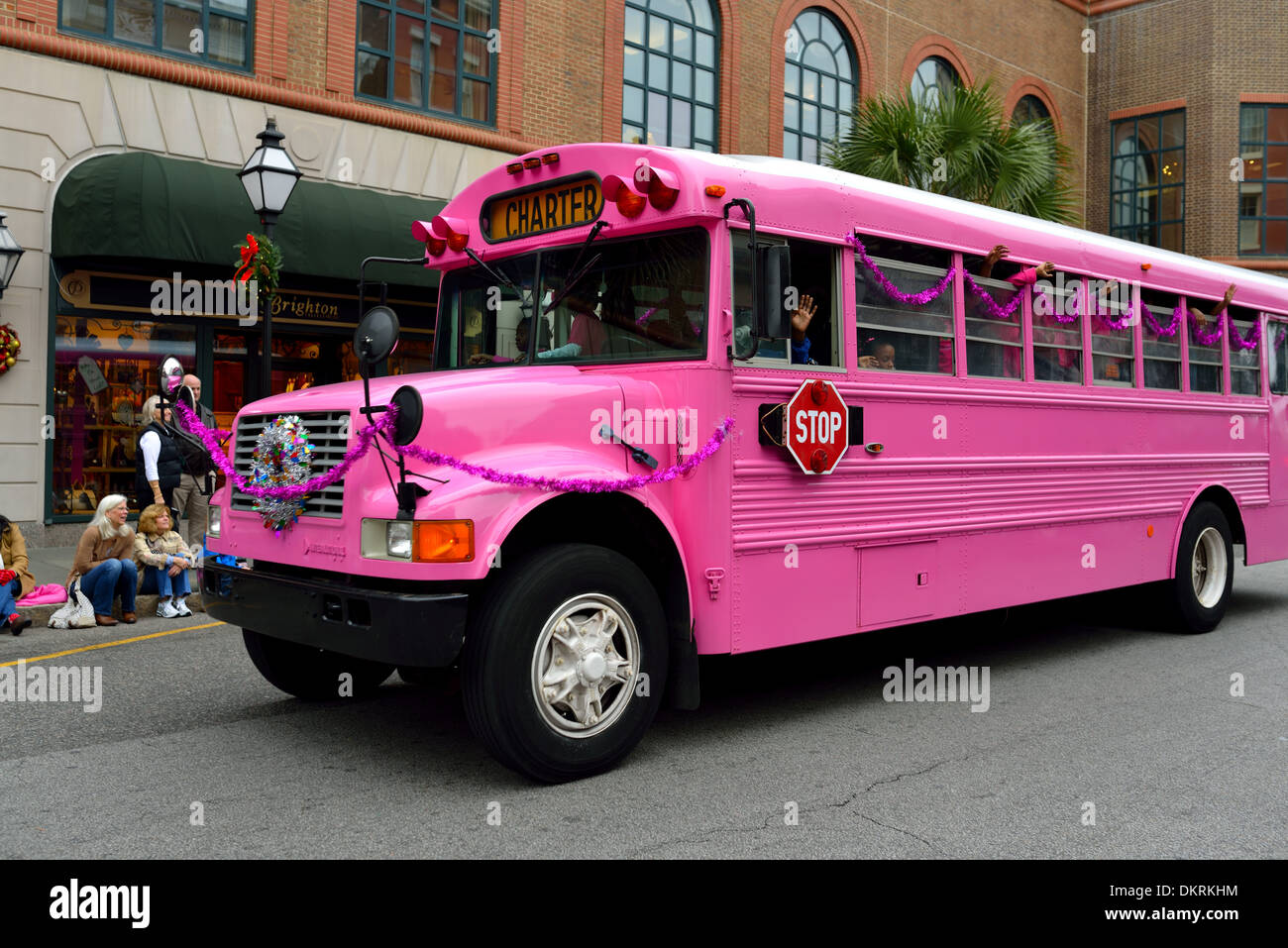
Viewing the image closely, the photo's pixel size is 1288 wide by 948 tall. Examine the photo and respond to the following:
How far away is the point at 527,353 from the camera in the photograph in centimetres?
568

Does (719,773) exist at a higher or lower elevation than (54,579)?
lower

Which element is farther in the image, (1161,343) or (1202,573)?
(1202,573)

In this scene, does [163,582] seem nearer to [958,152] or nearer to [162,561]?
[162,561]

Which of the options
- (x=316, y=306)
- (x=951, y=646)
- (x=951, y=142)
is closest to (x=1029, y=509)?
(x=951, y=646)

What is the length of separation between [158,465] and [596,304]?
6467 mm

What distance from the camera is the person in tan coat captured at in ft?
28.5

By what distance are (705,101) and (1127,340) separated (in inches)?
518

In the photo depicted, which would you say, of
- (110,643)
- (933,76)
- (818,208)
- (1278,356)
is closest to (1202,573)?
(1278,356)

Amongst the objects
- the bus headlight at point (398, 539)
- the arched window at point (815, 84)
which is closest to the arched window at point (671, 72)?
the arched window at point (815, 84)

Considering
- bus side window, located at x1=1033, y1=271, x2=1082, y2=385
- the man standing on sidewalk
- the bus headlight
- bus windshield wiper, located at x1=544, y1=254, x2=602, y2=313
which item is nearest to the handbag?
the man standing on sidewalk

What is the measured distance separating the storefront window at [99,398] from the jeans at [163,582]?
419 cm

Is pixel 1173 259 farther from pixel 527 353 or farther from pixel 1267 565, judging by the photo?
pixel 1267 565

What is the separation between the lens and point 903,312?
620 centimetres

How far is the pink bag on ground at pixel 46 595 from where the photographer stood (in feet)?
30.7
